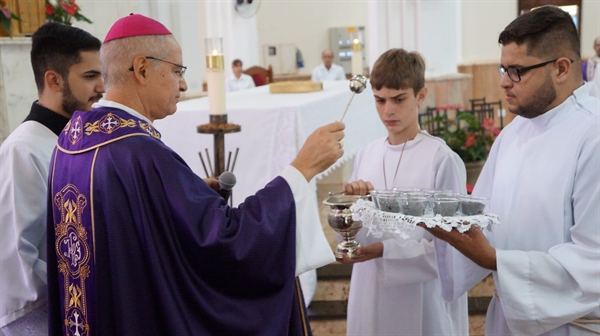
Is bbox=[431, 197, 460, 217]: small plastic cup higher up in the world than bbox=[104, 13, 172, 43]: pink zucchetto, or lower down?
lower down

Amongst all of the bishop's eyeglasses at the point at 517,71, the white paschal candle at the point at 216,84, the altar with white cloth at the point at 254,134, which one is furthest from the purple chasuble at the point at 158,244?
the altar with white cloth at the point at 254,134

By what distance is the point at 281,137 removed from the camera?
3959 mm

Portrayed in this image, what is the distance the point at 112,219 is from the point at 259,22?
14099 millimetres

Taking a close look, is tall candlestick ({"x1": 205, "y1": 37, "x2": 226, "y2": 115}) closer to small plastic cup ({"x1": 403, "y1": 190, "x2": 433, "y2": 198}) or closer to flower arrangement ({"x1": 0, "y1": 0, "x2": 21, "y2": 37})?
small plastic cup ({"x1": 403, "y1": 190, "x2": 433, "y2": 198})

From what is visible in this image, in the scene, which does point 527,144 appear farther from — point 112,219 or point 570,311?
point 112,219

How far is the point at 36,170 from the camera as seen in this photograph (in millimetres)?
2430

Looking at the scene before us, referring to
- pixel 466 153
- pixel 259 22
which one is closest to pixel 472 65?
pixel 259 22

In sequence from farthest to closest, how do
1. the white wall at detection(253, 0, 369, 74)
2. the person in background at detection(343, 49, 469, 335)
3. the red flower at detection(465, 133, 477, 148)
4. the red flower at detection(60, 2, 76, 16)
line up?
the white wall at detection(253, 0, 369, 74) → the red flower at detection(465, 133, 477, 148) → the red flower at detection(60, 2, 76, 16) → the person in background at detection(343, 49, 469, 335)

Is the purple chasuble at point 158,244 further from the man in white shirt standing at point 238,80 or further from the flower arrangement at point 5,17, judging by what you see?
the man in white shirt standing at point 238,80

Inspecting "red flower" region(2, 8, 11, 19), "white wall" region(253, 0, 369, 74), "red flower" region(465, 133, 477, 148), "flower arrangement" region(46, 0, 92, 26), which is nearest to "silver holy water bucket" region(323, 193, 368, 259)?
"flower arrangement" region(46, 0, 92, 26)

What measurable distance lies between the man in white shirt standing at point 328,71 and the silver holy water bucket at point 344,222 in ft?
37.2

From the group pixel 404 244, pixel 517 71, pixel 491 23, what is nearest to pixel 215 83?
pixel 404 244

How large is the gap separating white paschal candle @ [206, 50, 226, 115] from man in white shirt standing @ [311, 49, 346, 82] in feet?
34.9

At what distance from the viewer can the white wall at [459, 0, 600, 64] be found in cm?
1342
